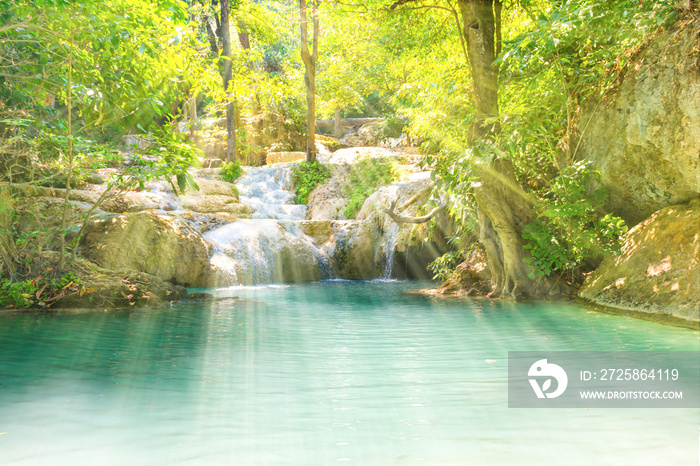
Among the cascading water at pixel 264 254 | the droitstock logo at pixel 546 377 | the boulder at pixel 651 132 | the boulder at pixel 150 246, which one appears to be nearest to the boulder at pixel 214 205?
the cascading water at pixel 264 254

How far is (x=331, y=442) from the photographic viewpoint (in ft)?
7.54

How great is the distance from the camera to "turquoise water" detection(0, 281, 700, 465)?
7.16 feet

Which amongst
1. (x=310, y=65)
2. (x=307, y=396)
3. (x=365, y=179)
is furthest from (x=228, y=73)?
(x=307, y=396)

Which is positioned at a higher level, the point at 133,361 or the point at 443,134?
the point at 443,134

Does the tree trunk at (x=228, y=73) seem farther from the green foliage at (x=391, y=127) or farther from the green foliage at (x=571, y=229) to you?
the green foliage at (x=571, y=229)

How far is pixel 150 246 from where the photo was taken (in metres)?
9.44

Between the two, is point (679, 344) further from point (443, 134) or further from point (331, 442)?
point (443, 134)

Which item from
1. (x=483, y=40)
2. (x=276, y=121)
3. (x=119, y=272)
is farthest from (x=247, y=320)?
(x=276, y=121)

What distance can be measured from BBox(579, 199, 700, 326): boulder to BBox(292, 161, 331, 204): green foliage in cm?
1178

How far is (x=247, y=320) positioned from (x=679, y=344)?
4.58 meters

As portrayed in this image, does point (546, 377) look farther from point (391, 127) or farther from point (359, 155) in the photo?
point (391, 127)

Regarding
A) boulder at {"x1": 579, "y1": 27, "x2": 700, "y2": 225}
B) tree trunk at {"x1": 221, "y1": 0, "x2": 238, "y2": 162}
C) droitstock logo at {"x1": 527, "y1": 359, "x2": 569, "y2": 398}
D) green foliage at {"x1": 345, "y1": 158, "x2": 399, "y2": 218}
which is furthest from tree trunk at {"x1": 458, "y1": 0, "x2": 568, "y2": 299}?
tree trunk at {"x1": 221, "y1": 0, "x2": 238, "y2": 162}

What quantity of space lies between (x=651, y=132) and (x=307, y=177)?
12692 mm

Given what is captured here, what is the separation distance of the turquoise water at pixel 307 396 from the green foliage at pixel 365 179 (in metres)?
9.76
